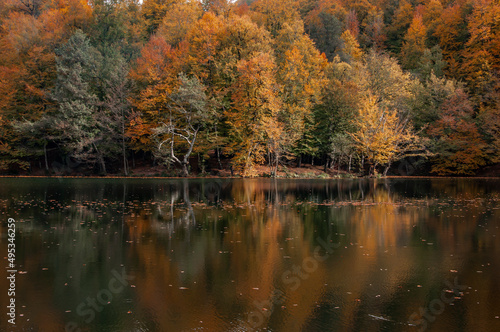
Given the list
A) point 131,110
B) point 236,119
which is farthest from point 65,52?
point 236,119

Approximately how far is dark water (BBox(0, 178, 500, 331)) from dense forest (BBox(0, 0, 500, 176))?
27627 mm

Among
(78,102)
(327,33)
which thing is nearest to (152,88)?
(78,102)

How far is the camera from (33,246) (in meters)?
12.7

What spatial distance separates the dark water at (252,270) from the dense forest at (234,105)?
2763 centimetres

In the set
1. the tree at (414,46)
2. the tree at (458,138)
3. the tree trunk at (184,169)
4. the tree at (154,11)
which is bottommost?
the tree trunk at (184,169)

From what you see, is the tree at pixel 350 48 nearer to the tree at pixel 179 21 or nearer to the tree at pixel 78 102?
the tree at pixel 179 21

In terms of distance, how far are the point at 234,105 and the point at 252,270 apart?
4067 cm

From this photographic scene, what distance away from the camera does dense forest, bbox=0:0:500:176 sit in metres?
46.9

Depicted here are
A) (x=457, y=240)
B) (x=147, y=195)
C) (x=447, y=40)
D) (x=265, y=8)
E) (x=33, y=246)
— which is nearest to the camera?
(x=33, y=246)

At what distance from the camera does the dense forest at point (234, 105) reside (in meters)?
46.9

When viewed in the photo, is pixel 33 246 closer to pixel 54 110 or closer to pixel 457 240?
pixel 457 240

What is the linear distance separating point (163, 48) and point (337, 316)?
4927 centimetres

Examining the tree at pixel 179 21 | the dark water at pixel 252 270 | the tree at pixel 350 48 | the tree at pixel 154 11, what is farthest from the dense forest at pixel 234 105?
the dark water at pixel 252 270

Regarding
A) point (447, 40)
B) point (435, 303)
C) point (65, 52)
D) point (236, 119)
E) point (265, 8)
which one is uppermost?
point (265, 8)
